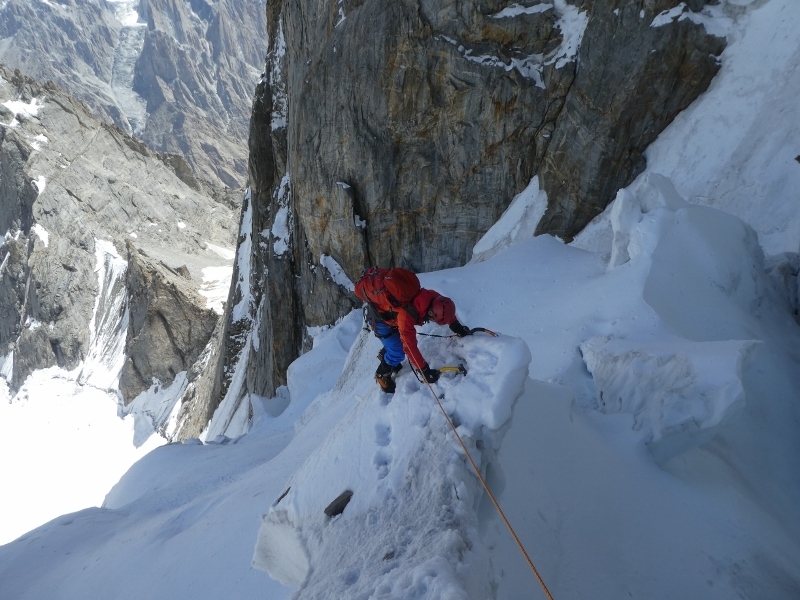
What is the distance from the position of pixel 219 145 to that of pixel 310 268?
114 metres

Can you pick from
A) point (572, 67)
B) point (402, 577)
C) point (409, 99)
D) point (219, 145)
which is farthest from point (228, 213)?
point (219, 145)

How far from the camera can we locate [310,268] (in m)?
18.6

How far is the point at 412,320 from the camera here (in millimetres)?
4621

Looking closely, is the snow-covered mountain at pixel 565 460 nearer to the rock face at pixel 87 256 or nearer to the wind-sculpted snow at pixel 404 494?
the wind-sculpted snow at pixel 404 494

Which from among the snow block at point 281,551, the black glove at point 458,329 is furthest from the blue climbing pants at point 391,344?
the snow block at point 281,551

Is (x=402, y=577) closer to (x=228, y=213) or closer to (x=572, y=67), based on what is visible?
(x=572, y=67)

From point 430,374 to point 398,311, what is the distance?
0.72m

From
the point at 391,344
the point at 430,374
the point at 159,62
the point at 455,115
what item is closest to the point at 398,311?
the point at 391,344

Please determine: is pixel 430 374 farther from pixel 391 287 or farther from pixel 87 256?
pixel 87 256

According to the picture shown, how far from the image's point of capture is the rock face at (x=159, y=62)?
11931 cm

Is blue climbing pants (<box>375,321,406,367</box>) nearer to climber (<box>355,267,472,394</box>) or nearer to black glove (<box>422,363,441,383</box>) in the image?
climber (<box>355,267,472,394</box>)

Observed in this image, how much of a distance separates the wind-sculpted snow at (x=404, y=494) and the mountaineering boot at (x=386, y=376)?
9cm

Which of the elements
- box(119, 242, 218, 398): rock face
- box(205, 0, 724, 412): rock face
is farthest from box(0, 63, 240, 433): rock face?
box(205, 0, 724, 412): rock face

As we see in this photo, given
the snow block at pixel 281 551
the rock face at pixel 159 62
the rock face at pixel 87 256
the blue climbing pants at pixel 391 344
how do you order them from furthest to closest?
the rock face at pixel 159 62
the rock face at pixel 87 256
the blue climbing pants at pixel 391 344
the snow block at pixel 281 551
